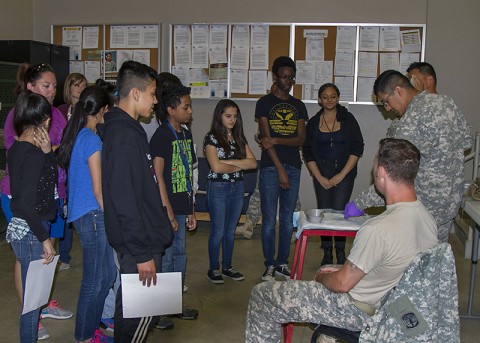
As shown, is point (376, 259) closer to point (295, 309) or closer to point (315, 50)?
point (295, 309)

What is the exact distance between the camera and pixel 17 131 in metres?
2.77

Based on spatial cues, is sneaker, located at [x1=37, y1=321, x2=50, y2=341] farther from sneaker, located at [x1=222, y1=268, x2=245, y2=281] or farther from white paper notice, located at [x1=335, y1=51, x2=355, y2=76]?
white paper notice, located at [x1=335, y1=51, x2=355, y2=76]

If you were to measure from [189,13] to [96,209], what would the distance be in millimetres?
4116

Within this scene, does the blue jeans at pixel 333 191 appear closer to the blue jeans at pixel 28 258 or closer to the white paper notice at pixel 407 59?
the white paper notice at pixel 407 59

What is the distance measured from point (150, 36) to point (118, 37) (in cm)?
38

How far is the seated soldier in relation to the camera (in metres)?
2.22

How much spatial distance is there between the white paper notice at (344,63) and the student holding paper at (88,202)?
374 cm

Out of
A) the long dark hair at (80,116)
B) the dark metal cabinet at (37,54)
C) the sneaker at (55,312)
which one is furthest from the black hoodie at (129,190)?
the dark metal cabinet at (37,54)

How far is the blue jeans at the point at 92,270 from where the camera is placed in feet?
9.50

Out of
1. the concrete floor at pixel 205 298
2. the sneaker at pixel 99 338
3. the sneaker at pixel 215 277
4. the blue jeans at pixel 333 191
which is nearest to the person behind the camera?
the sneaker at pixel 99 338

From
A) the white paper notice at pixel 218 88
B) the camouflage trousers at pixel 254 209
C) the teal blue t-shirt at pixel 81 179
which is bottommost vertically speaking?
the camouflage trousers at pixel 254 209

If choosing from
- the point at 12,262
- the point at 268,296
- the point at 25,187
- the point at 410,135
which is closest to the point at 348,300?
the point at 268,296

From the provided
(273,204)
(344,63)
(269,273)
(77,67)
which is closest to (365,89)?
(344,63)

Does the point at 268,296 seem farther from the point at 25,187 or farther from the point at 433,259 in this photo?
the point at 25,187
